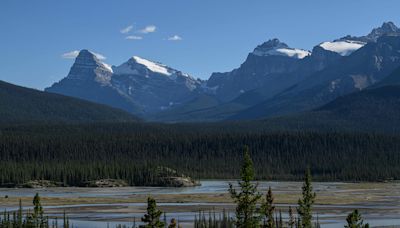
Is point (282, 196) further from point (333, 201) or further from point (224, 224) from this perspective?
point (224, 224)

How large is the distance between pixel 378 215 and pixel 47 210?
188 ft

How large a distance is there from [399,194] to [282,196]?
29.8m

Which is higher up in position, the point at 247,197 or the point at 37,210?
the point at 247,197

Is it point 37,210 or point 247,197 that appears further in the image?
point 37,210

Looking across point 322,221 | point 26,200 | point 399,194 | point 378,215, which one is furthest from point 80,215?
point 399,194

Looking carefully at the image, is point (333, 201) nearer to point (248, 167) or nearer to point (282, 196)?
point (282, 196)

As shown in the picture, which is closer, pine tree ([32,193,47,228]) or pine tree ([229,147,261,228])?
pine tree ([229,147,261,228])

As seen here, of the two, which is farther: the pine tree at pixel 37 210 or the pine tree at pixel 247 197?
the pine tree at pixel 37 210

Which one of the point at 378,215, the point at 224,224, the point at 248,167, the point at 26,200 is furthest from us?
the point at 26,200

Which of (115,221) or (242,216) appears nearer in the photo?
(242,216)

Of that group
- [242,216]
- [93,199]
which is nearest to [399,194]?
[93,199]

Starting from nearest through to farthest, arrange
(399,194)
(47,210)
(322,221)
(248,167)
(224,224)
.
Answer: (248,167)
(224,224)
(322,221)
(47,210)
(399,194)

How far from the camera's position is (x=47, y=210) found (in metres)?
142

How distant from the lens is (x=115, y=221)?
405ft
